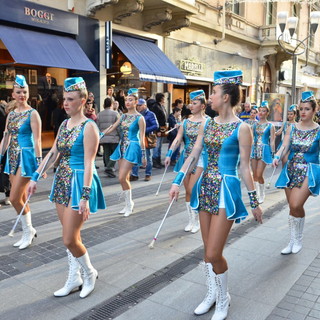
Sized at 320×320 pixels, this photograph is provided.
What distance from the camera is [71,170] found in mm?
3535

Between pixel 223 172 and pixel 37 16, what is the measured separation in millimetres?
9877

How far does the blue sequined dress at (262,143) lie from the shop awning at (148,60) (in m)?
6.52

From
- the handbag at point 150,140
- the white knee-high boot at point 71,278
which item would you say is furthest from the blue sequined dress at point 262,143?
the white knee-high boot at point 71,278

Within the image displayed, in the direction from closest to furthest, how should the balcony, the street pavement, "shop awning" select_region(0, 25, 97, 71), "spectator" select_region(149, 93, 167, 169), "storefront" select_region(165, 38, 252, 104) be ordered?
the street pavement < "shop awning" select_region(0, 25, 97, 71) < "spectator" select_region(149, 93, 167, 169) < the balcony < "storefront" select_region(165, 38, 252, 104)

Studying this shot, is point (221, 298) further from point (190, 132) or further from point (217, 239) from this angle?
point (190, 132)

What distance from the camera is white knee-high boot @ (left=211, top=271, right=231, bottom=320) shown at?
127 inches

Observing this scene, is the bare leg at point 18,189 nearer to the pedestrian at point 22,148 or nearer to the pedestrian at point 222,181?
the pedestrian at point 22,148

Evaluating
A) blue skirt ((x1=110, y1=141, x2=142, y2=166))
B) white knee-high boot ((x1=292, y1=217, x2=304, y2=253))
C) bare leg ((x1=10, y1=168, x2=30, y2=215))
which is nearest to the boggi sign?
blue skirt ((x1=110, y1=141, x2=142, y2=166))

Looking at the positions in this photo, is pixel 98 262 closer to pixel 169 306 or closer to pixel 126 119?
pixel 169 306

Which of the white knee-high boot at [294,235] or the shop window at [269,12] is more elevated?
the shop window at [269,12]

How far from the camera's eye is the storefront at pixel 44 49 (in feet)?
33.7

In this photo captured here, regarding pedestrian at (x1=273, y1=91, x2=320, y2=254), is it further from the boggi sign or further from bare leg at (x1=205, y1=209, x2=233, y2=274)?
the boggi sign

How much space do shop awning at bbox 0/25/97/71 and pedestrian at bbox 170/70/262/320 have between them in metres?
7.98

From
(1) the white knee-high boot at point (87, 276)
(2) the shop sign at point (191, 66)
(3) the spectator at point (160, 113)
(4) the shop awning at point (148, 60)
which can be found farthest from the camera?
(2) the shop sign at point (191, 66)
